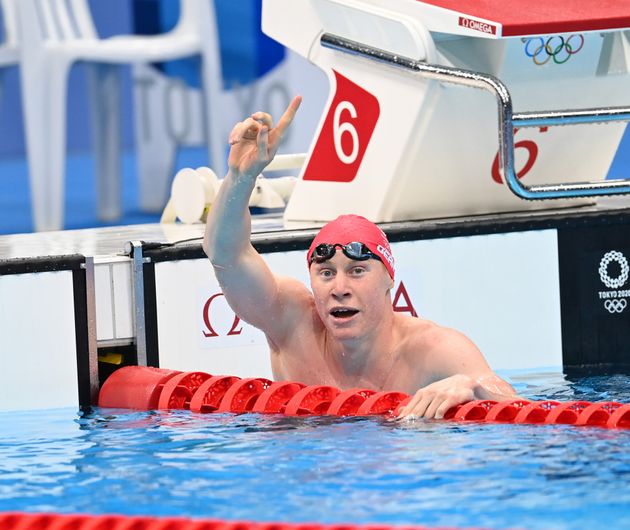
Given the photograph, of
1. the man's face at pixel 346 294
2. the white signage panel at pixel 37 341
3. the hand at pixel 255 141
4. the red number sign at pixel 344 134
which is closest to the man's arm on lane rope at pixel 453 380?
the man's face at pixel 346 294

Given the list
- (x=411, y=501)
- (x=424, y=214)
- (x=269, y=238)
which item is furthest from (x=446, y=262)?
(x=411, y=501)

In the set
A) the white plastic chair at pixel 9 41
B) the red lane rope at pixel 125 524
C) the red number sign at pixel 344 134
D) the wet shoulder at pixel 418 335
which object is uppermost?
the white plastic chair at pixel 9 41

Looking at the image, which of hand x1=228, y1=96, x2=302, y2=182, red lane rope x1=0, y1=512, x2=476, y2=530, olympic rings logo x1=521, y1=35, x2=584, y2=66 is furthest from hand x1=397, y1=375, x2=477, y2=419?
olympic rings logo x1=521, y1=35, x2=584, y2=66

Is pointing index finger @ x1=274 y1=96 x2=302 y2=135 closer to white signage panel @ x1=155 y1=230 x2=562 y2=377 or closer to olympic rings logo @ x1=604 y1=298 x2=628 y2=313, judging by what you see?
white signage panel @ x1=155 y1=230 x2=562 y2=377

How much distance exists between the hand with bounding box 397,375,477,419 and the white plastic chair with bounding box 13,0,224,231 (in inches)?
185

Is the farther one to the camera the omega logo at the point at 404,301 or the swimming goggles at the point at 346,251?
the omega logo at the point at 404,301

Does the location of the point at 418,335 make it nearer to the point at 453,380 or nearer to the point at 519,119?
the point at 453,380

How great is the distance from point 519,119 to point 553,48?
648mm

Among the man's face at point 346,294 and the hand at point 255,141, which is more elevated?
the hand at point 255,141

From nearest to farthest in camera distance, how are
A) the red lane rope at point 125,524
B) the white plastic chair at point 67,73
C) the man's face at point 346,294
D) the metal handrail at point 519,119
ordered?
the red lane rope at point 125,524 < the man's face at point 346,294 < the metal handrail at point 519,119 < the white plastic chair at point 67,73

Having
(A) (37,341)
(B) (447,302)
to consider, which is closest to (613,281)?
(B) (447,302)

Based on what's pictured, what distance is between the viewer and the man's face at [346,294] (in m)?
4.18

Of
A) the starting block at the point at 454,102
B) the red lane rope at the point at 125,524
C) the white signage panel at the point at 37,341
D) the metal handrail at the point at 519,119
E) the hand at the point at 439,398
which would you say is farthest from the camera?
the starting block at the point at 454,102

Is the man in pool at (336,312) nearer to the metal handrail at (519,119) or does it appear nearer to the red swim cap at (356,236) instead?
the red swim cap at (356,236)
